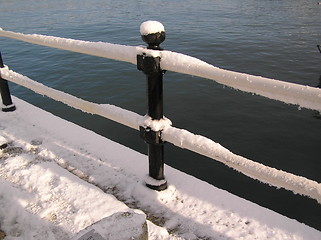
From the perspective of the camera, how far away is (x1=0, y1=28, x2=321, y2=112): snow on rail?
1.52m

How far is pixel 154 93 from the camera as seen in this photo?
85.8 inches

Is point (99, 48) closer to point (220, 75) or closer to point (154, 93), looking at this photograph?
point (154, 93)

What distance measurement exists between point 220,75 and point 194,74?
0.70 ft

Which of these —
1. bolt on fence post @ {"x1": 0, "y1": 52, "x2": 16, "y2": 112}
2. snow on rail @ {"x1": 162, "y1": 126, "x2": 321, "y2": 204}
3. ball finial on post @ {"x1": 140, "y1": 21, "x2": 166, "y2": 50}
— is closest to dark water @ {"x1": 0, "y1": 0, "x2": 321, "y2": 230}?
bolt on fence post @ {"x1": 0, "y1": 52, "x2": 16, "y2": 112}

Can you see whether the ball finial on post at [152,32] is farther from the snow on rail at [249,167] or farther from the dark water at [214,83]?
the dark water at [214,83]

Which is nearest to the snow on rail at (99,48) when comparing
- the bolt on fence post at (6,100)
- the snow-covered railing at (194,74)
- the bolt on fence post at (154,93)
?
the snow-covered railing at (194,74)

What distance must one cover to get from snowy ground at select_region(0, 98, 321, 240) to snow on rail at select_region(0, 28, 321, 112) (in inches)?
40.9

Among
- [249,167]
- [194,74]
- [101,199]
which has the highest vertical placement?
[194,74]

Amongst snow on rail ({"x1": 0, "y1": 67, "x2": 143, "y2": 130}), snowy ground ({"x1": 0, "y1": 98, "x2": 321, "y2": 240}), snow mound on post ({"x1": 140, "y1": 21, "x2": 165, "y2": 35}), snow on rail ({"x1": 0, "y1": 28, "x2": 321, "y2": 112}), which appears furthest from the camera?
snow on rail ({"x1": 0, "y1": 67, "x2": 143, "y2": 130})

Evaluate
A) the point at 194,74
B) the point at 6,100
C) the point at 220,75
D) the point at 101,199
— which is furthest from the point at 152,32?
the point at 6,100

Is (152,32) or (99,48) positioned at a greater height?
(152,32)

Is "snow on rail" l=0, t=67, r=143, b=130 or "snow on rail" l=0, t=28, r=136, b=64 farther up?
"snow on rail" l=0, t=28, r=136, b=64

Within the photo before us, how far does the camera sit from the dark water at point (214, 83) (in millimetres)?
5480

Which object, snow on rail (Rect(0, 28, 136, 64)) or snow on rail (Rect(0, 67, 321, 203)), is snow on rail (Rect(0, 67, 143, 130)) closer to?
snow on rail (Rect(0, 67, 321, 203))
